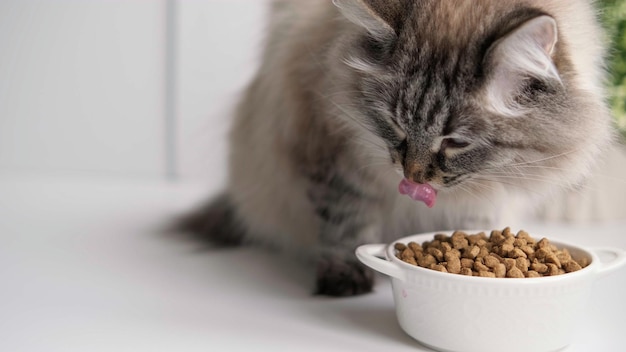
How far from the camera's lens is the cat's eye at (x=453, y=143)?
96 centimetres

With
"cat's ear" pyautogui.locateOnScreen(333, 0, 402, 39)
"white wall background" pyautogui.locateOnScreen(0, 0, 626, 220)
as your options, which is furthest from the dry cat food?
"white wall background" pyautogui.locateOnScreen(0, 0, 626, 220)

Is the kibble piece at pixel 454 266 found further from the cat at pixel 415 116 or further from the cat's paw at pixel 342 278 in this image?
the cat's paw at pixel 342 278

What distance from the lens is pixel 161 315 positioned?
3.74 feet

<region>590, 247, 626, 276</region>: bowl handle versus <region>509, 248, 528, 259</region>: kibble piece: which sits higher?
<region>509, 248, 528, 259</region>: kibble piece

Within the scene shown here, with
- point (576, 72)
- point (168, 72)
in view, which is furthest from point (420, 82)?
point (168, 72)

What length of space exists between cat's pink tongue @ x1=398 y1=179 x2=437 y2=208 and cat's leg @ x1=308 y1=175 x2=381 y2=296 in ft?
0.72

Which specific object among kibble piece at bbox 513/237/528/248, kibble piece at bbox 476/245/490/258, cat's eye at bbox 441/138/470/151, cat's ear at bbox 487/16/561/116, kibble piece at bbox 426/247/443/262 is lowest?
kibble piece at bbox 426/247/443/262

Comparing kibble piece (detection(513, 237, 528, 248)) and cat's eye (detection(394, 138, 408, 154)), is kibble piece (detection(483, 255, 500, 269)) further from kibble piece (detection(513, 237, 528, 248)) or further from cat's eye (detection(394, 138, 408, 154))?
cat's eye (detection(394, 138, 408, 154))

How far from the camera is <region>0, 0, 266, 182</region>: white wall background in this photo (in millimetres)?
2299

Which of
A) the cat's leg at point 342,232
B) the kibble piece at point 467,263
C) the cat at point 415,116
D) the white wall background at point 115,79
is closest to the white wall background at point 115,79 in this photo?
the white wall background at point 115,79

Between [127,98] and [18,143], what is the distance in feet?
1.35

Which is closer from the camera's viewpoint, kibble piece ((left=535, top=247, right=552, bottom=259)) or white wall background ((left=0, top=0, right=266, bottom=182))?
kibble piece ((left=535, top=247, right=552, bottom=259))

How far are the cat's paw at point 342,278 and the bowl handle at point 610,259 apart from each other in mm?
422

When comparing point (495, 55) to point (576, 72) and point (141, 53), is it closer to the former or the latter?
point (576, 72)
